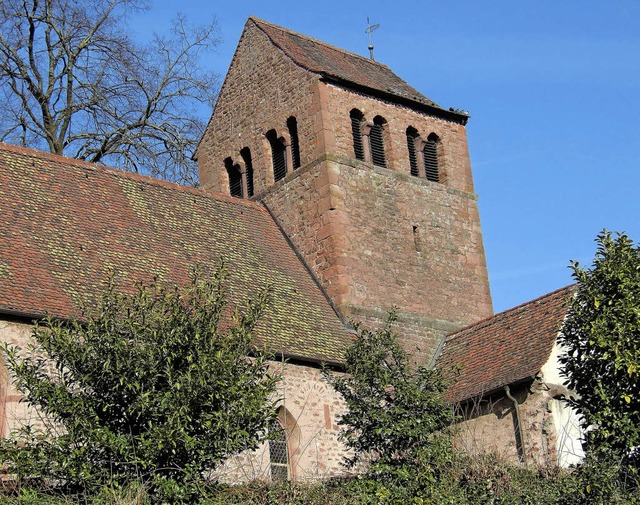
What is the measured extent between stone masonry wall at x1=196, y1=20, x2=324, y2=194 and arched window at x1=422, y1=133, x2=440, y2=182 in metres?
3.33

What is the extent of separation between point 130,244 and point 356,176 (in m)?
6.13

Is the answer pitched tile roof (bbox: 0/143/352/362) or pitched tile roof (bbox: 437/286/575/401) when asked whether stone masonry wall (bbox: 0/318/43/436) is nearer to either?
pitched tile roof (bbox: 0/143/352/362)

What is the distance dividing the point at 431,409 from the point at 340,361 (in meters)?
5.58

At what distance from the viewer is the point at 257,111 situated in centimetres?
2958

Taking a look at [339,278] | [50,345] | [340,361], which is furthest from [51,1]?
[50,345]

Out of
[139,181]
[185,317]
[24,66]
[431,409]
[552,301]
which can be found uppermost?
[24,66]

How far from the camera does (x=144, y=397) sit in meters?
15.6

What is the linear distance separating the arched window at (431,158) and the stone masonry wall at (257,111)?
10.9 ft

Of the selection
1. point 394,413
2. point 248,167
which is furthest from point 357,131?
point 394,413

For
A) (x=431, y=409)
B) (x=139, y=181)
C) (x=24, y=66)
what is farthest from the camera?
(x=24, y=66)

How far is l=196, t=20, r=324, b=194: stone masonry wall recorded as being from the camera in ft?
91.6

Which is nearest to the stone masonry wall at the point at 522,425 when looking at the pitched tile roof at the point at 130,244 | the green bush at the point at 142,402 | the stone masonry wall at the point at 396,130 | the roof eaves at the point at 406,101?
the pitched tile roof at the point at 130,244

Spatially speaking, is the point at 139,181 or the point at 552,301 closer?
the point at 552,301

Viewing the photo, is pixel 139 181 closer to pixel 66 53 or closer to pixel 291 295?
pixel 291 295
